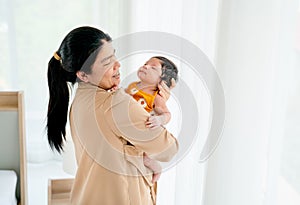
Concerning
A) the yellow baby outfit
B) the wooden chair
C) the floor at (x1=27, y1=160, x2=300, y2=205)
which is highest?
the yellow baby outfit

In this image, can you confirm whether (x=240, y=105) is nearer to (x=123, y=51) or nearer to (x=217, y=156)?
(x=217, y=156)

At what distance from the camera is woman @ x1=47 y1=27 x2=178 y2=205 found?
97 centimetres

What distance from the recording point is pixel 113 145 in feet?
3.27

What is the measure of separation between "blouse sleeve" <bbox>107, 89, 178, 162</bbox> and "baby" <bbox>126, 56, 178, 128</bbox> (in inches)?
2.1

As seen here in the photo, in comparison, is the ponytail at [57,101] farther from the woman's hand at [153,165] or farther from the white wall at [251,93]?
the white wall at [251,93]

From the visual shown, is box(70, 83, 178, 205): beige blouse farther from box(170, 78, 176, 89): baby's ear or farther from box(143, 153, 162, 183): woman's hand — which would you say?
box(170, 78, 176, 89): baby's ear

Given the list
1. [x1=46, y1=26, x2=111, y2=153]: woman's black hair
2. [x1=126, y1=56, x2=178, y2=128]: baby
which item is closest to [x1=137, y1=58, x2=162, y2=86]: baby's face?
[x1=126, y1=56, x2=178, y2=128]: baby

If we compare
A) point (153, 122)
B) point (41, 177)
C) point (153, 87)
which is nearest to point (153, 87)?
point (153, 87)

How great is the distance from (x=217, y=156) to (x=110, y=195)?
0.31m

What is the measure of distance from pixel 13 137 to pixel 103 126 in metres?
0.80

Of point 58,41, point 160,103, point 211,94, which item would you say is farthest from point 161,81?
point 58,41

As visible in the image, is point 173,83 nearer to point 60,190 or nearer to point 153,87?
point 153,87

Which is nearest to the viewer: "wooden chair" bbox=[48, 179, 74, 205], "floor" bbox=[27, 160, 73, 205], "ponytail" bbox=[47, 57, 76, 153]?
"ponytail" bbox=[47, 57, 76, 153]

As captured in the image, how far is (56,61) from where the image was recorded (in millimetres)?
1045
